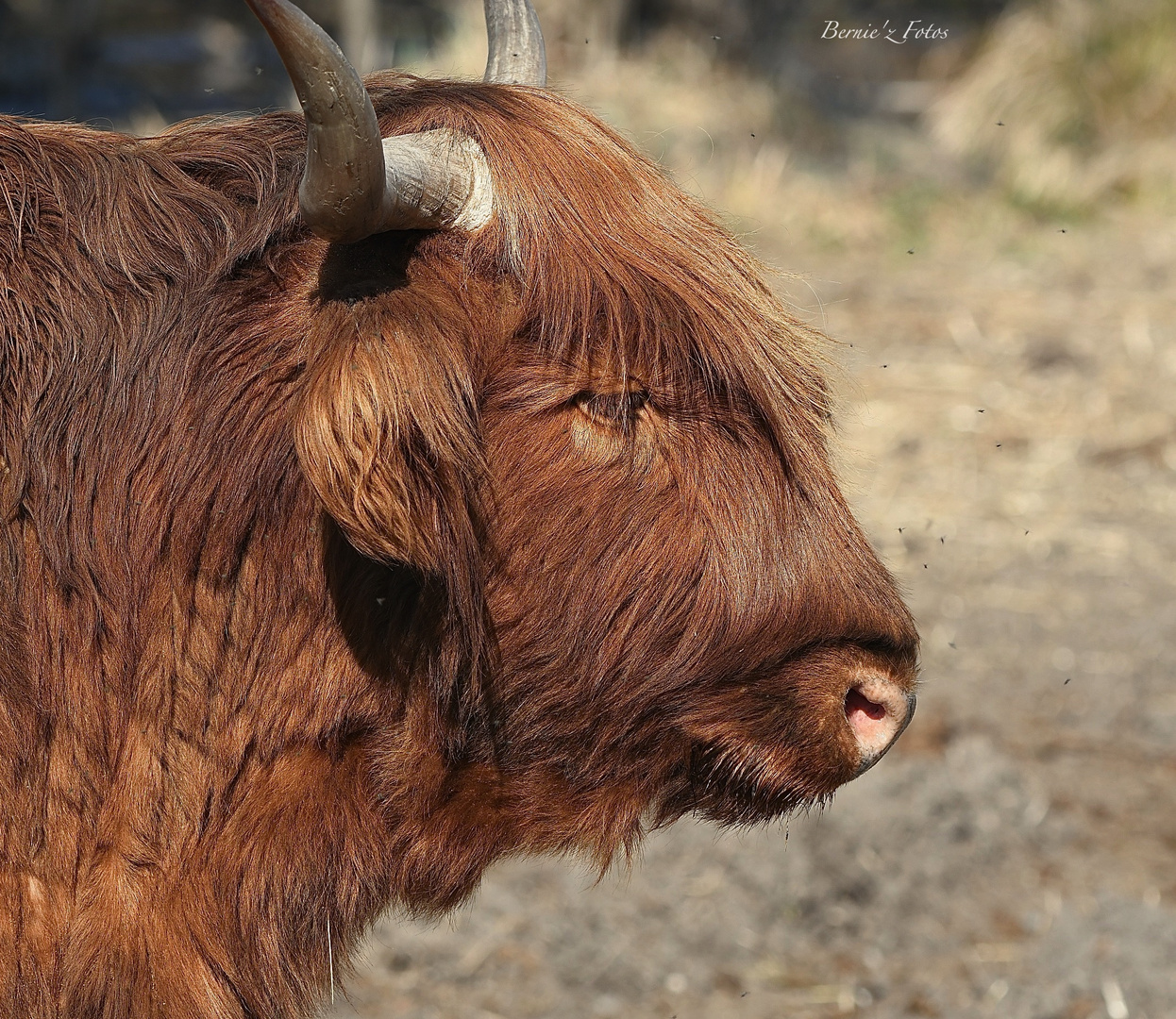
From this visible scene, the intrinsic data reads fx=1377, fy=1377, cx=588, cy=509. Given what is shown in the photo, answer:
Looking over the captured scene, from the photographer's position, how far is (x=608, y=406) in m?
2.25

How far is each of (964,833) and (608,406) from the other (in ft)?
9.06

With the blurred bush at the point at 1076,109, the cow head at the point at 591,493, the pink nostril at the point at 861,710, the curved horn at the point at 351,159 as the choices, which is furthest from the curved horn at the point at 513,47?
the blurred bush at the point at 1076,109

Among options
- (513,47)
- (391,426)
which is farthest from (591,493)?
(513,47)

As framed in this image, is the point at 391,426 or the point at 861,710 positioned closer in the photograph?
the point at 391,426

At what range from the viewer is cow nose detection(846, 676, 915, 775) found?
2451 millimetres

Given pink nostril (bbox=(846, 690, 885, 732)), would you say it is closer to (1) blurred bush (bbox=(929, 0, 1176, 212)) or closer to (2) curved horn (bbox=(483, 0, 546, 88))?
(2) curved horn (bbox=(483, 0, 546, 88))

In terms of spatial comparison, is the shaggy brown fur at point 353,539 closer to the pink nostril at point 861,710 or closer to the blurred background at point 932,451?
the pink nostril at point 861,710

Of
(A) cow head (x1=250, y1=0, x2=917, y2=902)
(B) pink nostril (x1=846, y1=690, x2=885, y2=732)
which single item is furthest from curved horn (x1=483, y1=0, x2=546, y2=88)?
(B) pink nostril (x1=846, y1=690, x2=885, y2=732)

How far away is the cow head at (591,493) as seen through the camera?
2094 millimetres

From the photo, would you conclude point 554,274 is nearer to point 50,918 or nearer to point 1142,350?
point 50,918

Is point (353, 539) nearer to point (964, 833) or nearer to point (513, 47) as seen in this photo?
point (513, 47)

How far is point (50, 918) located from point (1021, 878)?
122 inches

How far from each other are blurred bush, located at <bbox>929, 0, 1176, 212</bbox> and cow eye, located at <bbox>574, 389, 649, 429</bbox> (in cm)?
974

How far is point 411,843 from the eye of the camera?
2424 mm
